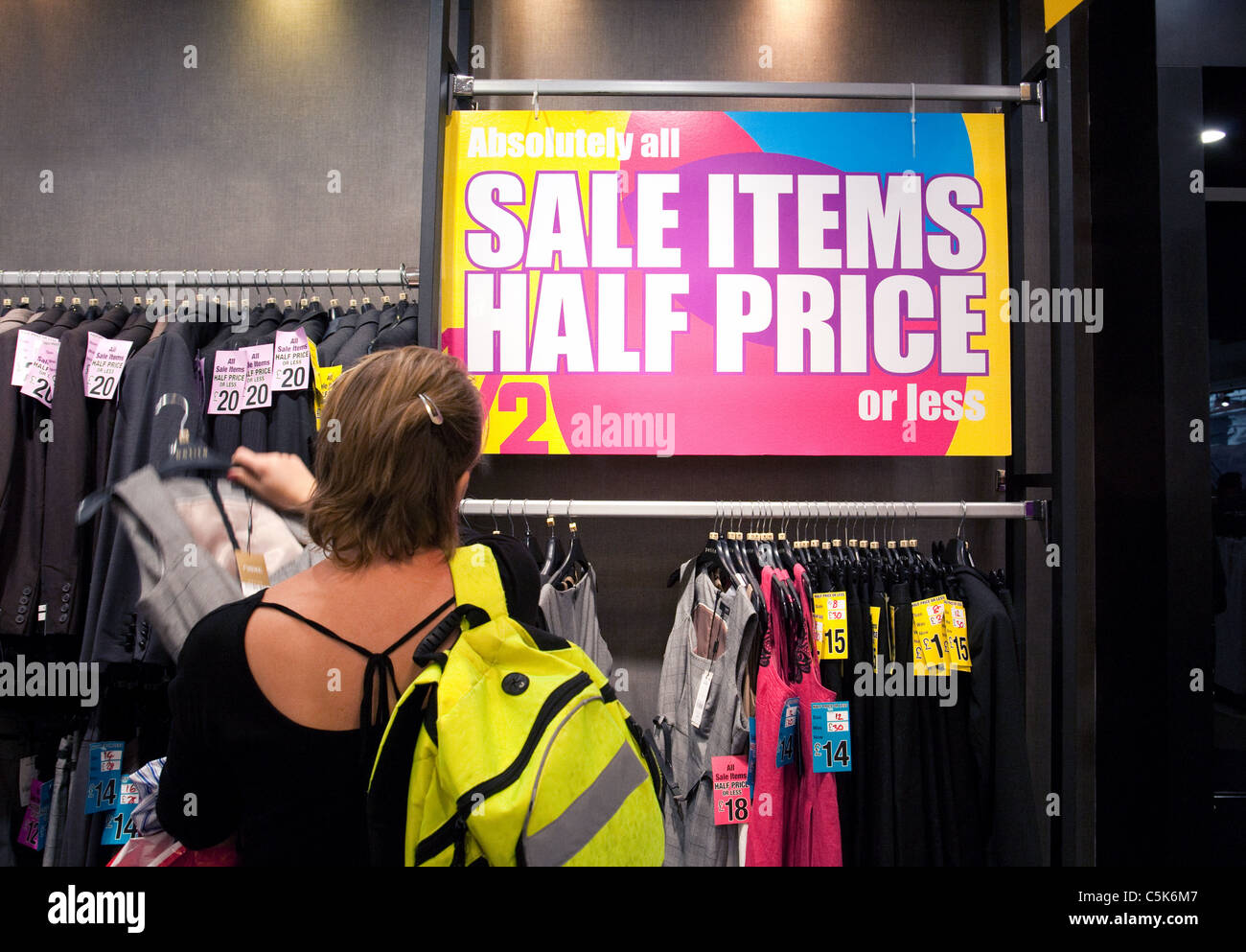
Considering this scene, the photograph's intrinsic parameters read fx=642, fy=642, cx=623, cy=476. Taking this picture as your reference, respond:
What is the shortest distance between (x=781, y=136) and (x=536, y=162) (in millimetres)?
747

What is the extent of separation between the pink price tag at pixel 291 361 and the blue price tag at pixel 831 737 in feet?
5.23

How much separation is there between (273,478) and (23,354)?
3.29 ft

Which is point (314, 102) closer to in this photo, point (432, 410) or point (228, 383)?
point (228, 383)

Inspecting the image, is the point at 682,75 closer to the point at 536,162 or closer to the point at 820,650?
Result: the point at 536,162

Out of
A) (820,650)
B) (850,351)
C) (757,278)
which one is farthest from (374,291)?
(820,650)

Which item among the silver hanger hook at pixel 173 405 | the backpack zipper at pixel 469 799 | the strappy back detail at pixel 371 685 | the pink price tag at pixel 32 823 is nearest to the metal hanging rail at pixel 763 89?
the silver hanger hook at pixel 173 405

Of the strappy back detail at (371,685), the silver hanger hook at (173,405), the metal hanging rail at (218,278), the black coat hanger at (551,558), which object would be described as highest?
the metal hanging rail at (218,278)

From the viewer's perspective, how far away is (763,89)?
1904 mm

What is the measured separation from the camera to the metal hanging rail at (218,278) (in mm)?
1890

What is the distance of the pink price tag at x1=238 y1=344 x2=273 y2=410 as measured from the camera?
1.75 metres

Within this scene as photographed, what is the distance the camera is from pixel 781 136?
195 centimetres

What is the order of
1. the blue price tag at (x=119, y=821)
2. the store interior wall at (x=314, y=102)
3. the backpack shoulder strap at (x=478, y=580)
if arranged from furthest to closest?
the store interior wall at (x=314, y=102)
the blue price tag at (x=119, y=821)
the backpack shoulder strap at (x=478, y=580)

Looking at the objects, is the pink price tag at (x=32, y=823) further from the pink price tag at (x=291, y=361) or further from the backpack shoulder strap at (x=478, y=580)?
the backpack shoulder strap at (x=478, y=580)

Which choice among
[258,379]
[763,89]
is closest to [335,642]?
[258,379]
